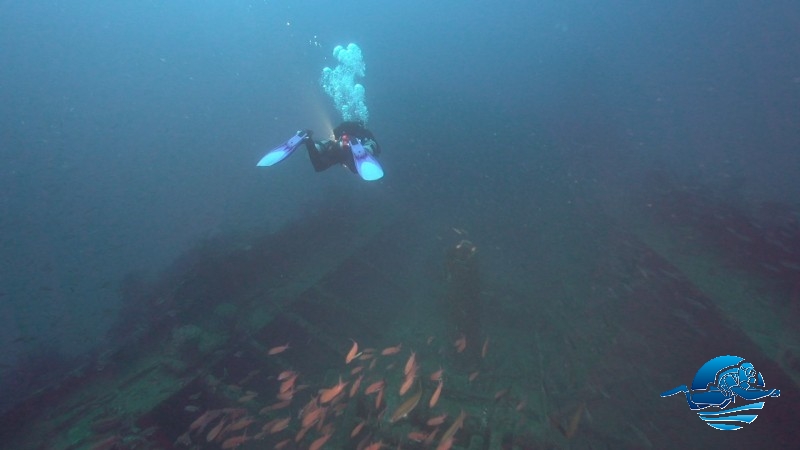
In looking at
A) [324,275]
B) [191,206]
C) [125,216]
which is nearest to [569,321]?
[324,275]

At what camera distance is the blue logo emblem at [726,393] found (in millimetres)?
5148

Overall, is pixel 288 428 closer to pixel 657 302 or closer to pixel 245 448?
pixel 245 448

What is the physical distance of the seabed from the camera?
5.33 meters

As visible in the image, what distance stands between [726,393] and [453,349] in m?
4.12

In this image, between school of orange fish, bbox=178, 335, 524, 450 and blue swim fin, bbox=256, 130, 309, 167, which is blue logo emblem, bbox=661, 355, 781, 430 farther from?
blue swim fin, bbox=256, 130, 309, 167

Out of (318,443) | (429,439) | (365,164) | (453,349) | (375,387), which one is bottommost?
(318,443)

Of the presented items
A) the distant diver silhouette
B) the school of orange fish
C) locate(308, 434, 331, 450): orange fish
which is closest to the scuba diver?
the school of orange fish

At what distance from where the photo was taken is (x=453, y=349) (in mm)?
7066

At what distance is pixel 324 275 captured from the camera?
896 centimetres

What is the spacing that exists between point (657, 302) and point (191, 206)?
21.3 m

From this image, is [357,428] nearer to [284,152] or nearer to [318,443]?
[318,443]

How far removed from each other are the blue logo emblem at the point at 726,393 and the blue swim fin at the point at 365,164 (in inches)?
229

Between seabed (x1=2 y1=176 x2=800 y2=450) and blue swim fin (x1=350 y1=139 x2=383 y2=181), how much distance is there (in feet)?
7.28

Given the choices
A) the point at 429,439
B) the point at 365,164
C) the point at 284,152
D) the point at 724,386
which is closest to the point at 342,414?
the point at 429,439
